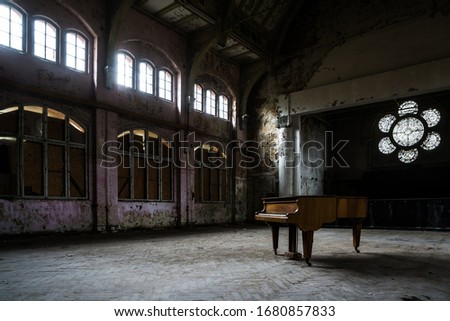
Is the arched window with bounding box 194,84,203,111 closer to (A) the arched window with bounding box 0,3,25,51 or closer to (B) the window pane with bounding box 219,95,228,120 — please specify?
(B) the window pane with bounding box 219,95,228,120

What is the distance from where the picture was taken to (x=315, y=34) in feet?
A: 45.5

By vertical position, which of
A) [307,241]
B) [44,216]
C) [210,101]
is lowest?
[44,216]

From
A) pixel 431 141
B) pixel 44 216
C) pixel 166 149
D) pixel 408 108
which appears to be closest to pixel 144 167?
pixel 166 149

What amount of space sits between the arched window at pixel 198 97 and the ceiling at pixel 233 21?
191 centimetres

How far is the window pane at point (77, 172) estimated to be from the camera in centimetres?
952

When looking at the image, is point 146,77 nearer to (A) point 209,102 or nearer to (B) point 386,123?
(A) point 209,102

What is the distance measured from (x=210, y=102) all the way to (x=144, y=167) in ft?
15.9

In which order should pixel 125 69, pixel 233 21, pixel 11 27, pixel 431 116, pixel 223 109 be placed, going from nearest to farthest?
pixel 11 27 → pixel 125 69 → pixel 233 21 → pixel 223 109 → pixel 431 116

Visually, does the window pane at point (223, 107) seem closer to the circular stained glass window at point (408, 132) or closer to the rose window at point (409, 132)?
the rose window at point (409, 132)

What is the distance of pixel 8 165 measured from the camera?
Answer: 833 centimetres

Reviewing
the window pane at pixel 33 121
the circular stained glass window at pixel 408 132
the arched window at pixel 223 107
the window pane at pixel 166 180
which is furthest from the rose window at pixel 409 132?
the window pane at pixel 33 121

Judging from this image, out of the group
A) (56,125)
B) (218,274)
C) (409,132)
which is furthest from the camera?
(409,132)

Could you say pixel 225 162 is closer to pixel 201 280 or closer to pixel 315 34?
pixel 315 34

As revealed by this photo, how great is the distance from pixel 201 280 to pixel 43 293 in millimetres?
1666
